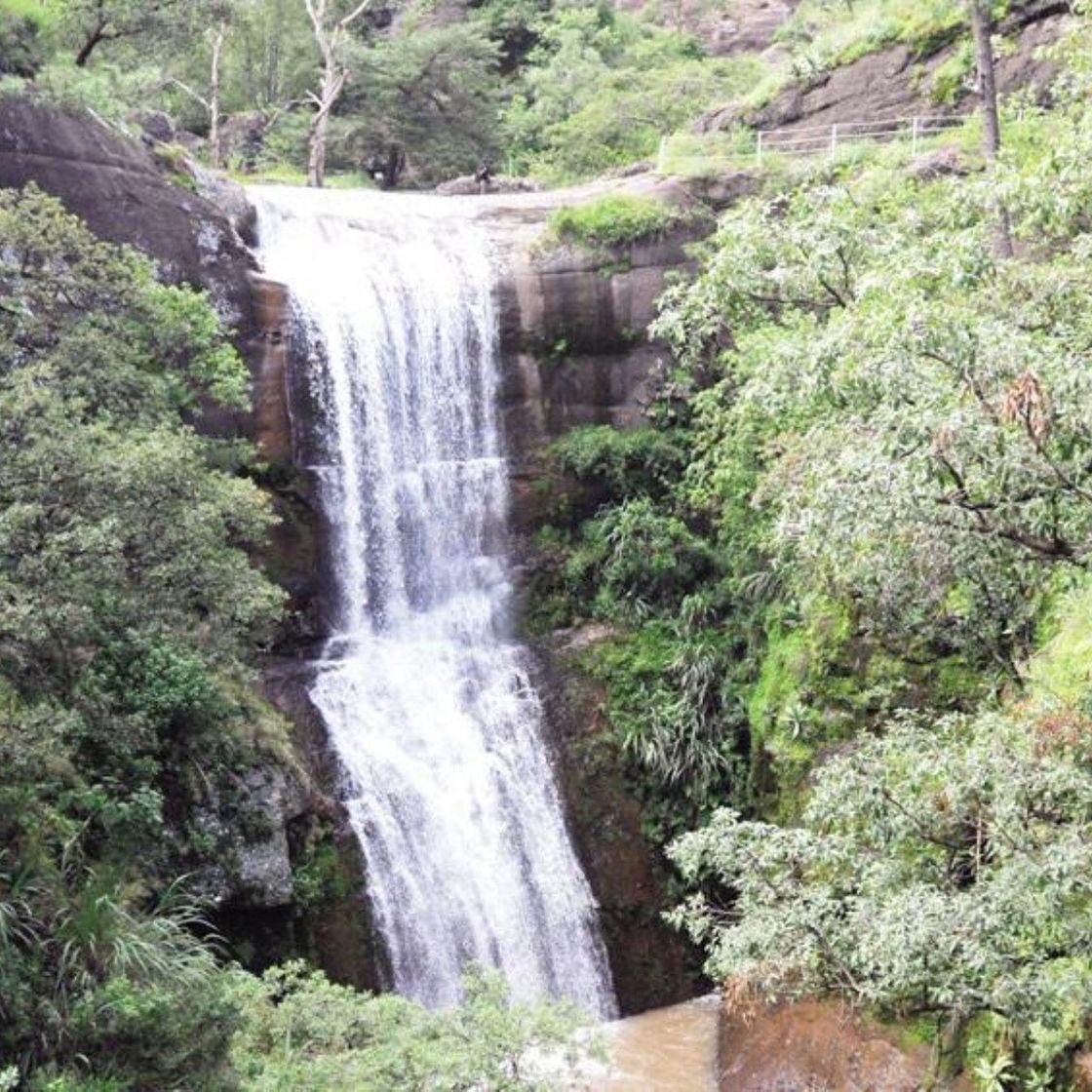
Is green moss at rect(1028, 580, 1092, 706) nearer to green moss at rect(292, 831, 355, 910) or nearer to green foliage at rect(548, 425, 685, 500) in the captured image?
green moss at rect(292, 831, 355, 910)

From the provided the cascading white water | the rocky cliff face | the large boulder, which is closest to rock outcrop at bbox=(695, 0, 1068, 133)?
the rocky cliff face

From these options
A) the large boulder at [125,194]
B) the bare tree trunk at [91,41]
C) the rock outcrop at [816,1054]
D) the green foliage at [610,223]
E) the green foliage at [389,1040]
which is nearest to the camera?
the green foliage at [389,1040]

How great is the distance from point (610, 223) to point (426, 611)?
8257 millimetres

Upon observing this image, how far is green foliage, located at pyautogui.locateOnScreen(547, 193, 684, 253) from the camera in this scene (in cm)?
2362

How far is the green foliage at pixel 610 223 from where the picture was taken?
2362cm

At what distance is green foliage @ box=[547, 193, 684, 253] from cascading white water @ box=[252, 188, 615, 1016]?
62.9 inches

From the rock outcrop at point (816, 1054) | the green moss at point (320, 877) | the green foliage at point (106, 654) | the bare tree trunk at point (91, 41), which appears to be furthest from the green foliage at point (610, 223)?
the rock outcrop at point (816, 1054)

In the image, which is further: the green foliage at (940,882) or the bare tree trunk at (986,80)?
the bare tree trunk at (986,80)

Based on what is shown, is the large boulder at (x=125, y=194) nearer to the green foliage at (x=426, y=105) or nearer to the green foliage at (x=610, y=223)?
the green foliage at (x=610, y=223)

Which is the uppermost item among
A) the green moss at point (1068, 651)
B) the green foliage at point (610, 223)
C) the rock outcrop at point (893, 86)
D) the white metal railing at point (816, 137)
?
the rock outcrop at point (893, 86)

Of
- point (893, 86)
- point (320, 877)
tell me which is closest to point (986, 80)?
point (893, 86)

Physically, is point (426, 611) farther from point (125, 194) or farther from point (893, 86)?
point (893, 86)

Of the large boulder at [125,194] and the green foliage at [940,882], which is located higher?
the large boulder at [125,194]

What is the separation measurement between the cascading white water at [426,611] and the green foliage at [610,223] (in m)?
1.60
